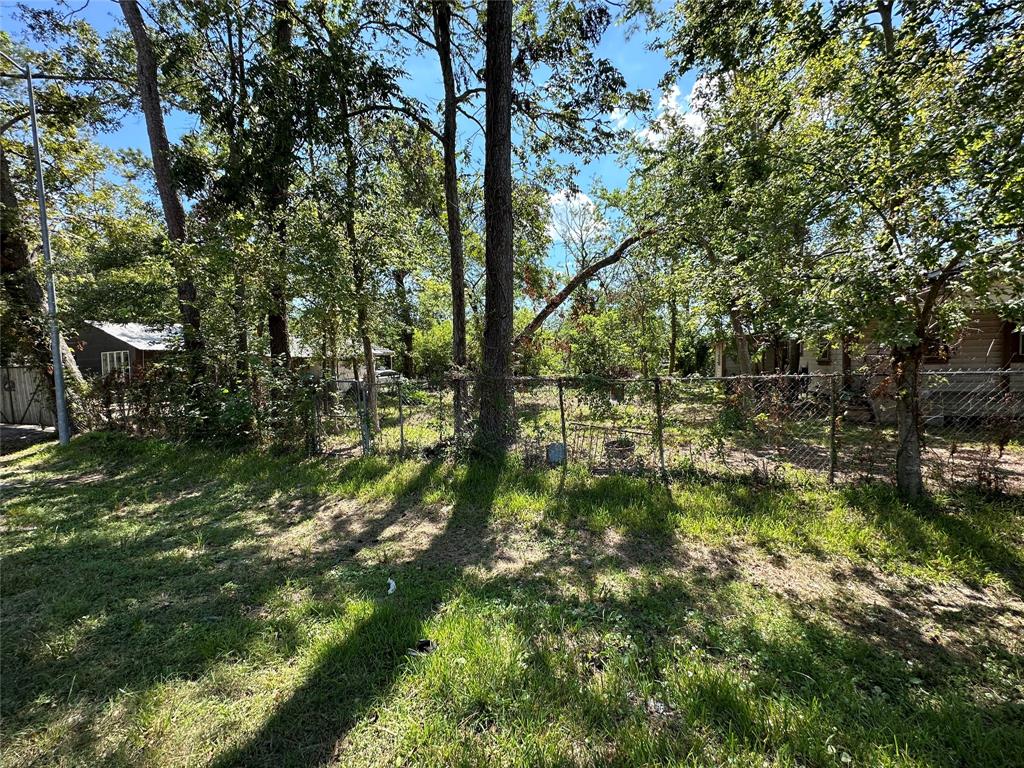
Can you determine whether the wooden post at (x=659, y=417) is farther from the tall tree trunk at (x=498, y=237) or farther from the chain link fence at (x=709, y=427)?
the tall tree trunk at (x=498, y=237)

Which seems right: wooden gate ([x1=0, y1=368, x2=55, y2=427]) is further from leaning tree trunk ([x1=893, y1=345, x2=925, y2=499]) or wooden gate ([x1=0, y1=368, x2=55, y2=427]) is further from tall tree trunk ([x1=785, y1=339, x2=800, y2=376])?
tall tree trunk ([x1=785, y1=339, x2=800, y2=376])

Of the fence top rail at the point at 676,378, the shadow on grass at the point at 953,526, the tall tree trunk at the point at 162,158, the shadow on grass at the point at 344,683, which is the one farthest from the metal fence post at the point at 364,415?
the shadow on grass at the point at 953,526

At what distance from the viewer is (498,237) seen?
6.82 metres

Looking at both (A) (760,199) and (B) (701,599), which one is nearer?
(B) (701,599)

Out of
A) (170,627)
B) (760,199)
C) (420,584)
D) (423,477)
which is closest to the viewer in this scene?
(170,627)

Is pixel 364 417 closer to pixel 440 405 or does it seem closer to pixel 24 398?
pixel 440 405

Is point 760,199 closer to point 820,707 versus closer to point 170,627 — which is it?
point 820,707

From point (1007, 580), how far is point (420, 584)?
4521 millimetres

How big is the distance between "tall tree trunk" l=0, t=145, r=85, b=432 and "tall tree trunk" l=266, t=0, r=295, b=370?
5.79m

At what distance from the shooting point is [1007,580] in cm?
312

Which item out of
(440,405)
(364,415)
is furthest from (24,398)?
(440,405)

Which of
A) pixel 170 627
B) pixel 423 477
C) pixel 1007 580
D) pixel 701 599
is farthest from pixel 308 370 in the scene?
pixel 1007 580

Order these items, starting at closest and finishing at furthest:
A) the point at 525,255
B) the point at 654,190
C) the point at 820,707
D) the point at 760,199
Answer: the point at 820,707, the point at 760,199, the point at 654,190, the point at 525,255

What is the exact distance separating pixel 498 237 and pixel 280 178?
145 inches
